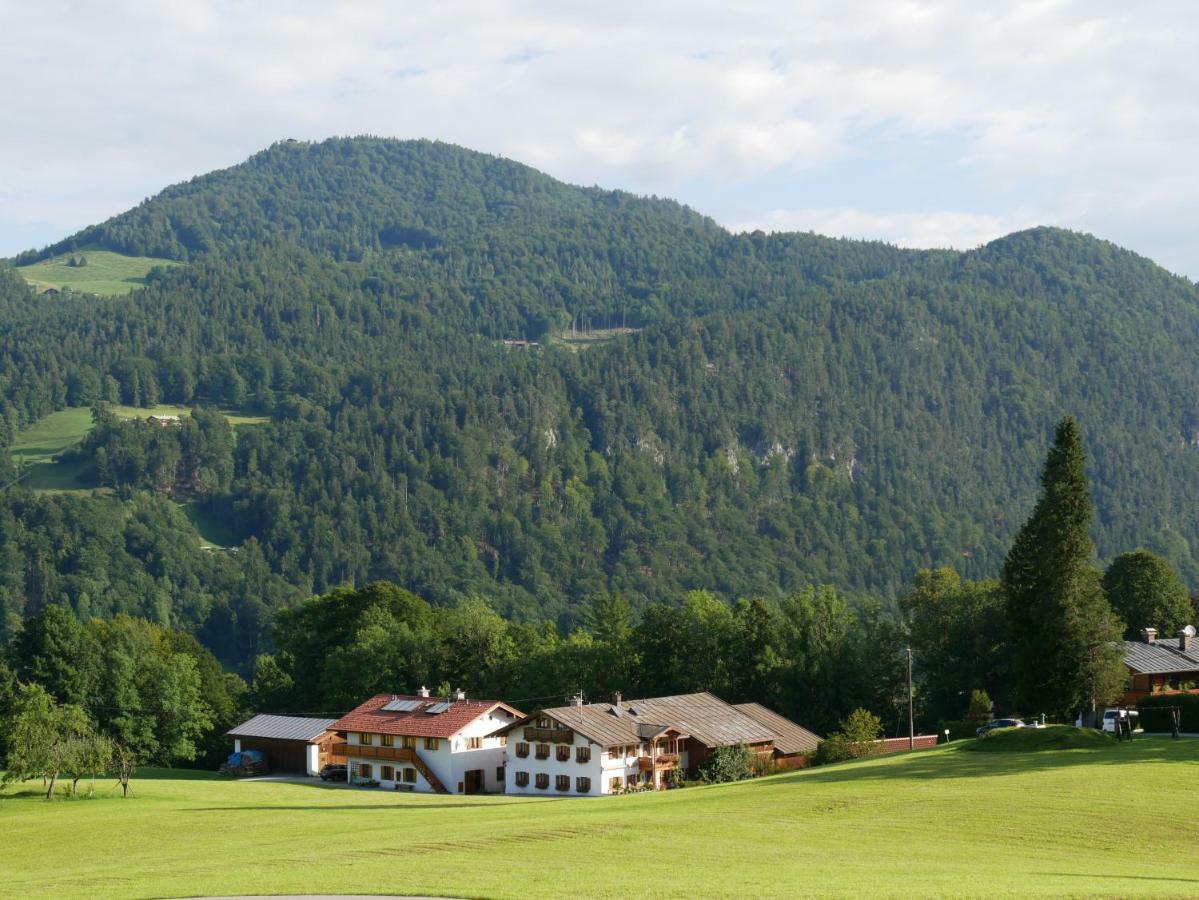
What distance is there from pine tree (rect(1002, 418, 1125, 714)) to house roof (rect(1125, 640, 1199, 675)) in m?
Answer: 15.1

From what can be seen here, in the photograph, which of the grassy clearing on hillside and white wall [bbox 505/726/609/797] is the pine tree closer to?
the grassy clearing on hillside

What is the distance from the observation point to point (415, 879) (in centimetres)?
3575

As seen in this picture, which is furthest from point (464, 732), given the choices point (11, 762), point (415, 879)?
point (415, 879)

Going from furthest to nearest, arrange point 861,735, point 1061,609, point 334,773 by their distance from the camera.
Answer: point 334,773
point 861,735
point 1061,609

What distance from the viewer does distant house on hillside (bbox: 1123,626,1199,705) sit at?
84.9 meters

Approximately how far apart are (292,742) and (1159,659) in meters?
55.5

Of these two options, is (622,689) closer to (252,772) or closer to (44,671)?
(252,772)

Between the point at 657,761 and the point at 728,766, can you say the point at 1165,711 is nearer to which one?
the point at 728,766

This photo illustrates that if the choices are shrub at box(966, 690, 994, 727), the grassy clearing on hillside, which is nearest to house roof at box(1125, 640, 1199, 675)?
shrub at box(966, 690, 994, 727)

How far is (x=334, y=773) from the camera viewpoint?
9344 centimetres

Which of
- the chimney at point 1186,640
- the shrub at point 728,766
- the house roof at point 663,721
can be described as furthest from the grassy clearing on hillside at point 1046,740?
the chimney at point 1186,640

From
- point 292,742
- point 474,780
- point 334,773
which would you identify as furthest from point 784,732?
point 292,742

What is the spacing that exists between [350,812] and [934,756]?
25956mm

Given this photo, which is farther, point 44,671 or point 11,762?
point 44,671
